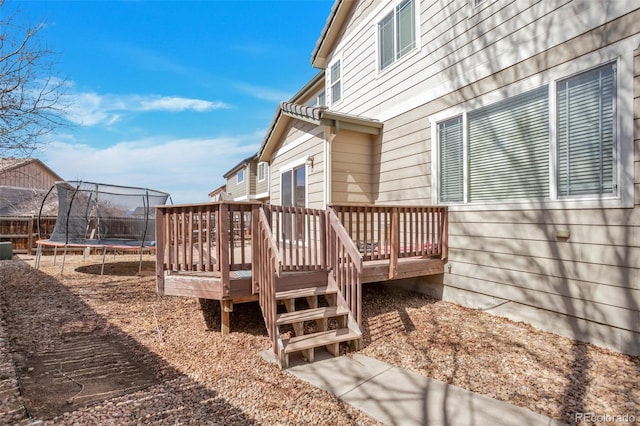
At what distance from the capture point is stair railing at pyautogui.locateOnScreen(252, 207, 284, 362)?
11.1ft

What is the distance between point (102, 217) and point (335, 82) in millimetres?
7343

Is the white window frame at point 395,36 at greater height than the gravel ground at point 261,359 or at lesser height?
greater

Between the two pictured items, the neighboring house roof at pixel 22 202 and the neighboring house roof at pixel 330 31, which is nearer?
the neighboring house roof at pixel 330 31

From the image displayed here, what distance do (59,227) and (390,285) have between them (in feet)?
28.5

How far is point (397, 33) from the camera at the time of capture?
259 inches

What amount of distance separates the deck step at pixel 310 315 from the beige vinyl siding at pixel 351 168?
2.82 meters

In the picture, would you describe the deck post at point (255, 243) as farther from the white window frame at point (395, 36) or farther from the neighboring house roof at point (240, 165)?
the neighboring house roof at point (240, 165)

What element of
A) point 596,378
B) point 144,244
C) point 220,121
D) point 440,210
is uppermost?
point 220,121

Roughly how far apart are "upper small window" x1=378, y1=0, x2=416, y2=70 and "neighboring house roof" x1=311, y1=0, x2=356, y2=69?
5.15 feet

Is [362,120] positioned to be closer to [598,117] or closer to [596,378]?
[598,117]

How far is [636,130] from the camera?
322cm

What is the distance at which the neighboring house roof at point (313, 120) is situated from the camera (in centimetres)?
595

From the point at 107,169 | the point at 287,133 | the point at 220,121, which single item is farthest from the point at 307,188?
the point at 107,169

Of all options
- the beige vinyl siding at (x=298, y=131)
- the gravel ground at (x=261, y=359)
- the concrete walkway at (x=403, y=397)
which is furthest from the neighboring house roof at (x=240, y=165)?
the concrete walkway at (x=403, y=397)
